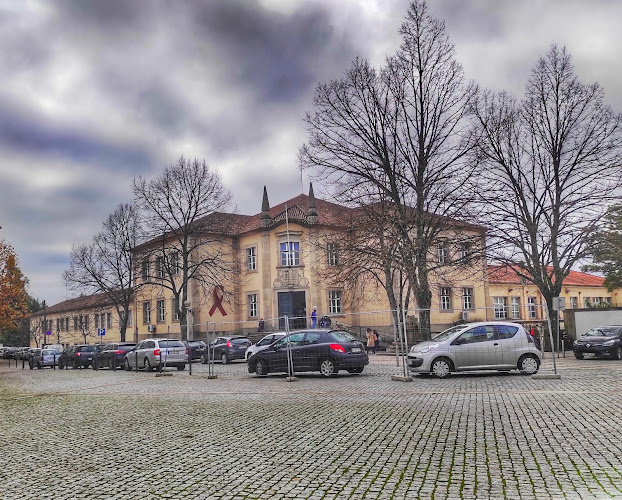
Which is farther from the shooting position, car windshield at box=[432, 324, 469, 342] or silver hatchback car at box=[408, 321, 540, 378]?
car windshield at box=[432, 324, 469, 342]

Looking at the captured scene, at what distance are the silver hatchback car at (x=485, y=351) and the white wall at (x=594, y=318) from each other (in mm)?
18332

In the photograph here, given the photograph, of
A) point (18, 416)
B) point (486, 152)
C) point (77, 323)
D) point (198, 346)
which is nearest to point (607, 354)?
point (486, 152)

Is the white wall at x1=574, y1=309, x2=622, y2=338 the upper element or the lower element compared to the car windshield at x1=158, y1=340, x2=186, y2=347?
upper

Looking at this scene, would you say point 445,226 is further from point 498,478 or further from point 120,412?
point 498,478

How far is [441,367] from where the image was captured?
19.6 meters

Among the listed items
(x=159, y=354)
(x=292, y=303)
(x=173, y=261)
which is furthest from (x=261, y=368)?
(x=173, y=261)

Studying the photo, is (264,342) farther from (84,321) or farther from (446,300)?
(84,321)

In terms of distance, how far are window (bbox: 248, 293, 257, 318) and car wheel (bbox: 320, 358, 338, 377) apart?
31742mm

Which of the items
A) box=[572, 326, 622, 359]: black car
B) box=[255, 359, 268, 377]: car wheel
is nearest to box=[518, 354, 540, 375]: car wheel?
box=[255, 359, 268, 377]: car wheel

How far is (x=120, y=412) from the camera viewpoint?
13172 millimetres

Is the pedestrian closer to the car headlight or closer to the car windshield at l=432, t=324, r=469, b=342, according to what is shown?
the car windshield at l=432, t=324, r=469, b=342

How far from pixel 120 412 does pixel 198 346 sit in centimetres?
2411

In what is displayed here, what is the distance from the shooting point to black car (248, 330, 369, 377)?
20.9m

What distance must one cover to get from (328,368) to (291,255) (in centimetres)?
3042
